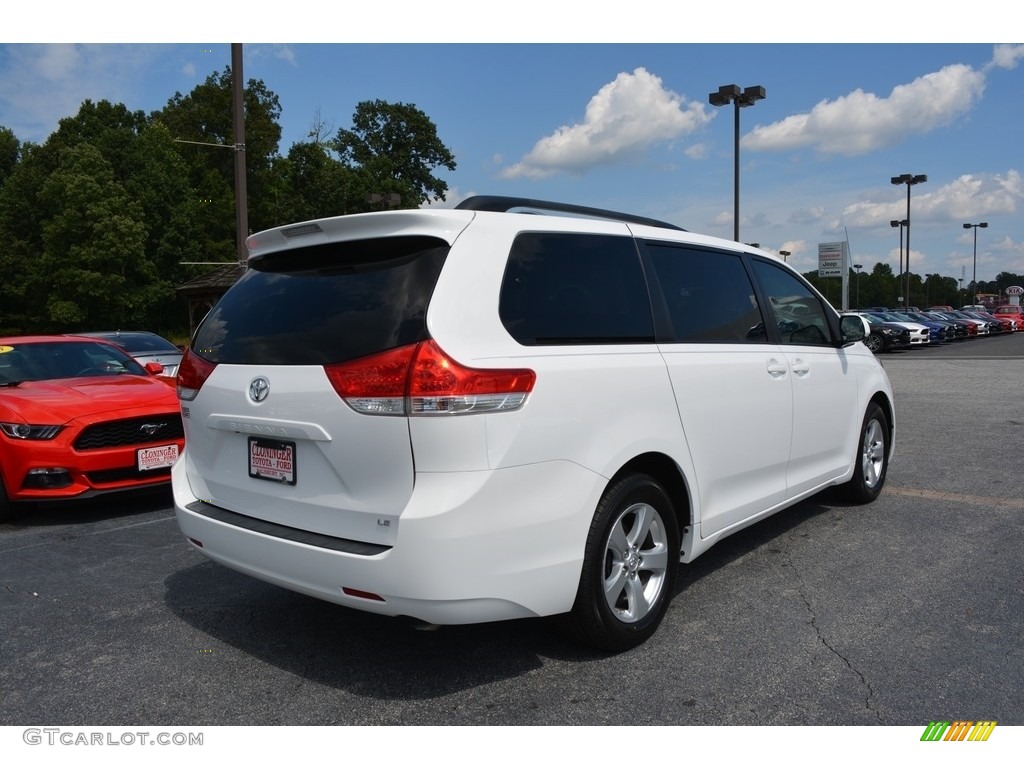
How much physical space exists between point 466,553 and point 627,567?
0.96 meters

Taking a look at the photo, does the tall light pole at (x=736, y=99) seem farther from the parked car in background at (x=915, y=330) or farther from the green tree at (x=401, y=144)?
the green tree at (x=401, y=144)

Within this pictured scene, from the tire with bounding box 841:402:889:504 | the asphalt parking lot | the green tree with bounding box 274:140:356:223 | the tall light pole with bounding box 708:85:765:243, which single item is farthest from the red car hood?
the green tree with bounding box 274:140:356:223

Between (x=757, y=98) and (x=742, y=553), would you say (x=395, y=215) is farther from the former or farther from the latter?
(x=757, y=98)

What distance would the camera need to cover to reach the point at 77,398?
6285 mm

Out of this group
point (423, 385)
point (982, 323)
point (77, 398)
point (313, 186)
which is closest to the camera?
point (423, 385)

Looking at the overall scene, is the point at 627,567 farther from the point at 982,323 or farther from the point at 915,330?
the point at 982,323

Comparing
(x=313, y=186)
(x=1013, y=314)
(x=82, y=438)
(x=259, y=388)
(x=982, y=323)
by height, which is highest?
(x=313, y=186)

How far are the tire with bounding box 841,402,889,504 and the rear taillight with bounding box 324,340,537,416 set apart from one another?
3.76m

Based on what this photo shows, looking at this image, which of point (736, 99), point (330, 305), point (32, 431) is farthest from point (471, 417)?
point (736, 99)

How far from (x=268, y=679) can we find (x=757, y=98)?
78.0 feet

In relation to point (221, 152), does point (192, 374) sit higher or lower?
lower

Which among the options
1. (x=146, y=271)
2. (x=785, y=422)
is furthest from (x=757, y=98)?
(x=146, y=271)

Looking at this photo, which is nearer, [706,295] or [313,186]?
[706,295]

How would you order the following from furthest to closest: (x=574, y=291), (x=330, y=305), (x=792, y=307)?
1. (x=792, y=307)
2. (x=574, y=291)
3. (x=330, y=305)
